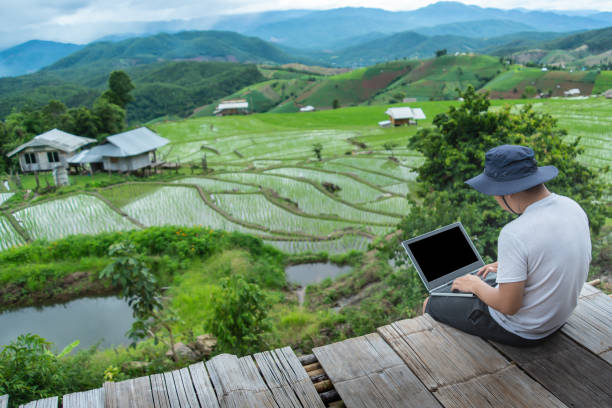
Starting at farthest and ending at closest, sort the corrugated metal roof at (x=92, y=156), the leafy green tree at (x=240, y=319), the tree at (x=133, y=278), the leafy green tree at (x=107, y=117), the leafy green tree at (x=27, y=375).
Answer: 1. the leafy green tree at (x=107, y=117)
2. the corrugated metal roof at (x=92, y=156)
3. the leafy green tree at (x=240, y=319)
4. the tree at (x=133, y=278)
5. the leafy green tree at (x=27, y=375)

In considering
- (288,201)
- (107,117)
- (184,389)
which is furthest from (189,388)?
(107,117)

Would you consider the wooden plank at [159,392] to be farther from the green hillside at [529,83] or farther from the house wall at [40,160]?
the green hillside at [529,83]

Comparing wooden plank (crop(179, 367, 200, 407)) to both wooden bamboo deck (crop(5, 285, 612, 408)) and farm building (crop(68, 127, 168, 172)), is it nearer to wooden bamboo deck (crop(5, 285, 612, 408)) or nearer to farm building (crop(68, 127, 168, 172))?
wooden bamboo deck (crop(5, 285, 612, 408))

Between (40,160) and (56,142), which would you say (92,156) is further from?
(40,160)

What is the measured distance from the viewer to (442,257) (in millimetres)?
2809

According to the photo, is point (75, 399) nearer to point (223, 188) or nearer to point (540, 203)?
point (540, 203)

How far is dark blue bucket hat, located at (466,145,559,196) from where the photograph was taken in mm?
2084

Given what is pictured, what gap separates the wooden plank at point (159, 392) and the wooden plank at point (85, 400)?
10.5 inches

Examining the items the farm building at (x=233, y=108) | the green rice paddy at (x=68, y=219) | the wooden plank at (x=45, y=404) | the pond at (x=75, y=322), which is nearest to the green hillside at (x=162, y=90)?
the farm building at (x=233, y=108)

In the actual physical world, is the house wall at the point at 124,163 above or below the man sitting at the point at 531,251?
below

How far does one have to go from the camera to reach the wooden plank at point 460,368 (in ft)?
6.58

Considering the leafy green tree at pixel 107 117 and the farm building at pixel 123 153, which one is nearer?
the farm building at pixel 123 153

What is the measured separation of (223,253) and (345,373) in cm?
792

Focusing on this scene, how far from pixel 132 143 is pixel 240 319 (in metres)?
20.1
